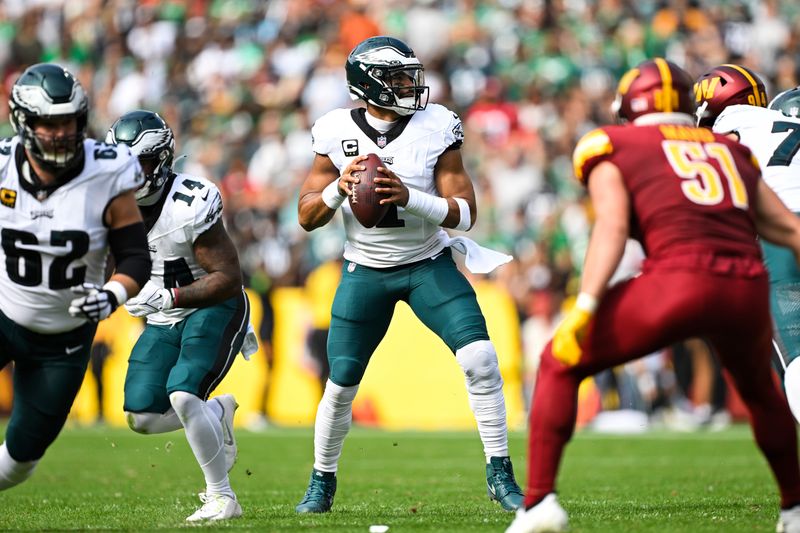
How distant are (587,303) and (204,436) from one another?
2.30 metres

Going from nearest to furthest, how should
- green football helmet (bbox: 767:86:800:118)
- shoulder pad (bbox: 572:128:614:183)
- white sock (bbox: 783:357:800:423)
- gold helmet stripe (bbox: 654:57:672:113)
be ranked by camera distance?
shoulder pad (bbox: 572:128:614:183)
gold helmet stripe (bbox: 654:57:672:113)
white sock (bbox: 783:357:800:423)
green football helmet (bbox: 767:86:800:118)

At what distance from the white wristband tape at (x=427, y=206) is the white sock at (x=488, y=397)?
64 cm

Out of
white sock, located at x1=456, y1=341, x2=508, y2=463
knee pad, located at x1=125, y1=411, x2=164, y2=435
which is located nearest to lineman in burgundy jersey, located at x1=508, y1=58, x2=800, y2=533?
white sock, located at x1=456, y1=341, x2=508, y2=463

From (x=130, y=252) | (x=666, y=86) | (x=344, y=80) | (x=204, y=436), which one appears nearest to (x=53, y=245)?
(x=130, y=252)

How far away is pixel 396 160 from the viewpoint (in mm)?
6172

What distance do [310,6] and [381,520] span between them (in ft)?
42.2

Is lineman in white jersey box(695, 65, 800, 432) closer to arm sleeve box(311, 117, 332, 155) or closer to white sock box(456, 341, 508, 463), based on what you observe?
white sock box(456, 341, 508, 463)

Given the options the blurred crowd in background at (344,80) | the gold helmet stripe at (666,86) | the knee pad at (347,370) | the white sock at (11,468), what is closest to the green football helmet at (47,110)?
the white sock at (11,468)

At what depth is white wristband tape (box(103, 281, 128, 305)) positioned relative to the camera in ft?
15.9

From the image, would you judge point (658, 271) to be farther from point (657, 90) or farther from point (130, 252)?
point (130, 252)

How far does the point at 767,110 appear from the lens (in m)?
6.13

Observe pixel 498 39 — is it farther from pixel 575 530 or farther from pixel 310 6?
pixel 575 530

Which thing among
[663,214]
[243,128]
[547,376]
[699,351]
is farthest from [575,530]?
[243,128]

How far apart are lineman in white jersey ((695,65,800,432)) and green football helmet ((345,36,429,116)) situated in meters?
1.48
